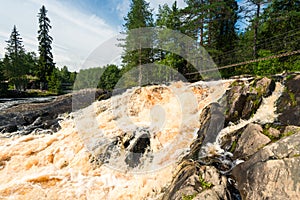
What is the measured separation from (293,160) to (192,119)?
354 centimetres

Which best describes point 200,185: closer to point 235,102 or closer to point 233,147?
point 233,147

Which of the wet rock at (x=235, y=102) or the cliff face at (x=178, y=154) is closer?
the cliff face at (x=178, y=154)

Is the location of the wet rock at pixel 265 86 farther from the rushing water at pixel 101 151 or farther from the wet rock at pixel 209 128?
the rushing water at pixel 101 151

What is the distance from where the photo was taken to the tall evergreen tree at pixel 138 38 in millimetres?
17703

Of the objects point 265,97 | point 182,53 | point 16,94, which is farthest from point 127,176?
point 16,94

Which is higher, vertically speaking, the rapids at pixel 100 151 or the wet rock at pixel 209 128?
the wet rock at pixel 209 128

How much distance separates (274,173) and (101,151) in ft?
12.8

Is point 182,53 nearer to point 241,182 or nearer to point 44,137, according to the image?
point 44,137

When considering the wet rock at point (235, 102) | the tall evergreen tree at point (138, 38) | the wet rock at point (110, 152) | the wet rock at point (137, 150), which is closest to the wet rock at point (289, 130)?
the wet rock at point (235, 102)

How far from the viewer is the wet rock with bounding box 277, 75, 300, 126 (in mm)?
3896

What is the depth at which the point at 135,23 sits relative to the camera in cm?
Result: 1827

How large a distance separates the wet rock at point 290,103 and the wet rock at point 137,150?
121 inches

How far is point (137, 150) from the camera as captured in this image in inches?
192

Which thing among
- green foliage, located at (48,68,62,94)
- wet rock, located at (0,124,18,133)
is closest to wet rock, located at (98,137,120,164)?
wet rock, located at (0,124,18,133)
